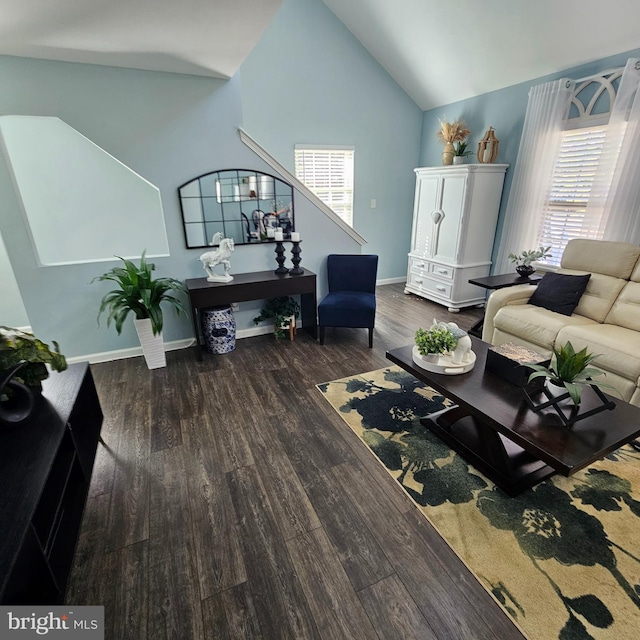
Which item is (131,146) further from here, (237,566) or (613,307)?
(613,307)

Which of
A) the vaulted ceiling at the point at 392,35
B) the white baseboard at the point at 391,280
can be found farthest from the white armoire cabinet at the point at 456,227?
the vaulted ceiling at the point at 392,35

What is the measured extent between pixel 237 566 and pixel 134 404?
5.10ft

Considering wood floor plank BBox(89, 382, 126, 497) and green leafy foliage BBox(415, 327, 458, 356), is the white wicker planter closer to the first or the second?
wood floor plank BBox(89, 382, 126, 497)

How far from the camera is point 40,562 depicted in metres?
1.10

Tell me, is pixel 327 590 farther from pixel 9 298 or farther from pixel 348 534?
pixel 9 298

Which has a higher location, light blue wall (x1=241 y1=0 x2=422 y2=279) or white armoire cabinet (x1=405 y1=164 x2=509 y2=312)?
light blue wall (x1=241 y1=0 x2=422 y2=279)

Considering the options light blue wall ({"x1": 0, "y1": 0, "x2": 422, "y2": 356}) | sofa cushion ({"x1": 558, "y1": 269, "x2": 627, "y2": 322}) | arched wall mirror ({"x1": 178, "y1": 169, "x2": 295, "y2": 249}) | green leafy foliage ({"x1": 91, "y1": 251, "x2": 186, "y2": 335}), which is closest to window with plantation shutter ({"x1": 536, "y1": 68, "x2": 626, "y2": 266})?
sofa cushion ({"x1": 558, "y1": 269, "x2": 627, "y2": 322})

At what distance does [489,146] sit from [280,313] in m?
3.12

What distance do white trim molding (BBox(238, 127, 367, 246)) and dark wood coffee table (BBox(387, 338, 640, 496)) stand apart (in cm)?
187

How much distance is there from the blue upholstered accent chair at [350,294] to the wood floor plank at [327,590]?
201cm

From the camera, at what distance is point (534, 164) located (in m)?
3.73

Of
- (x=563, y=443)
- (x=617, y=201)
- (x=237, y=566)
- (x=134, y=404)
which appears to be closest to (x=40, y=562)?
(x=237, y=566)

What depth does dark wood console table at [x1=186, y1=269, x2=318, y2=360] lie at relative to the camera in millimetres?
3006

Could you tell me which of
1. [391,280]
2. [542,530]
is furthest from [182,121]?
[391,280]
